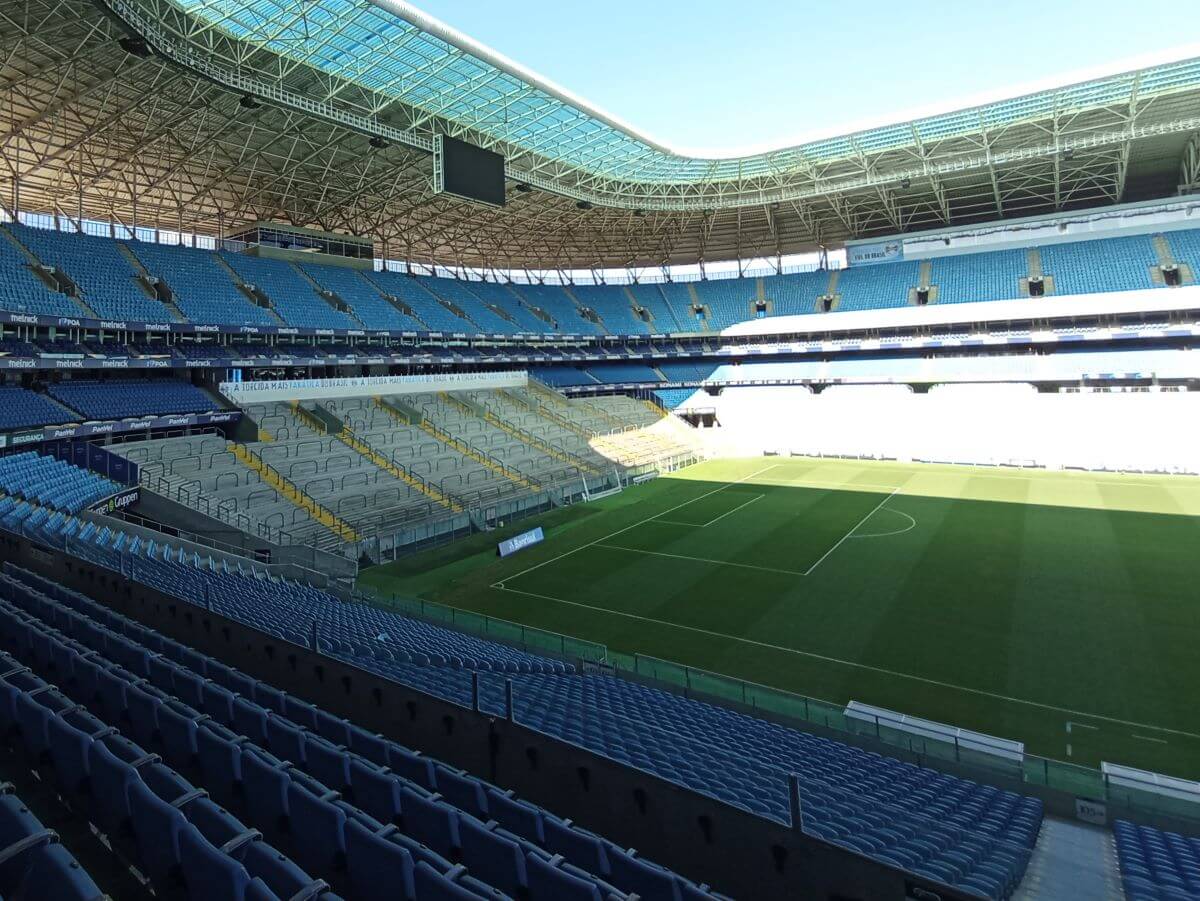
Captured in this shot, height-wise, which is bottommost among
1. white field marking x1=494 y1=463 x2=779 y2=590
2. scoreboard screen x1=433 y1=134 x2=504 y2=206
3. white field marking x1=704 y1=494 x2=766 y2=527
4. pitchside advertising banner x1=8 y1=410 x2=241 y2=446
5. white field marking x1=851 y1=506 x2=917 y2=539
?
white field marking x1=494 y1=463 x2=779 y2=590

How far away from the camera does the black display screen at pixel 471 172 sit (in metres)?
28.3

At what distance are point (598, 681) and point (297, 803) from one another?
8728 mm

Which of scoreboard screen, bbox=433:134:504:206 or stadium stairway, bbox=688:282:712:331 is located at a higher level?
scoreboard screen, bbox=433:134:504:206

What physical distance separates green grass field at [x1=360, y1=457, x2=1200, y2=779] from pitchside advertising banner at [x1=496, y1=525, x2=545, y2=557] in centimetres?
58

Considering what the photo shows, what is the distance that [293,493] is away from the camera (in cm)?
2644

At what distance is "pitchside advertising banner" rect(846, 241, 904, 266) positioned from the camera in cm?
5646

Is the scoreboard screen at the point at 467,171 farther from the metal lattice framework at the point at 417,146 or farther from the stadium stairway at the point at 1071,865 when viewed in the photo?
the stadium stairway at the point at 1071,865

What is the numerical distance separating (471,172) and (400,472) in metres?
13.7

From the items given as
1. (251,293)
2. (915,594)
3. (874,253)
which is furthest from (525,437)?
(874,253)

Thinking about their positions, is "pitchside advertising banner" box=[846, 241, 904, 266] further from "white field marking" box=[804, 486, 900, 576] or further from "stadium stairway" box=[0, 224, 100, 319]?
"stadium stairway" box=[0, 224, 100, 319]

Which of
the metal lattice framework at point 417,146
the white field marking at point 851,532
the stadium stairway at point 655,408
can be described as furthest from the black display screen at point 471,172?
the stadium stairway at point 655,408

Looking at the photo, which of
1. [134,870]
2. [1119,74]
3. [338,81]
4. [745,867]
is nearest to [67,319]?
[338,81]

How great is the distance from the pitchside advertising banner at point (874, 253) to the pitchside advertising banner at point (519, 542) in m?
44.0

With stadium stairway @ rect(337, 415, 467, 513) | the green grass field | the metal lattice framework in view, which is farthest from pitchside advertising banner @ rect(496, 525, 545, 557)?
the metal lattice framework
